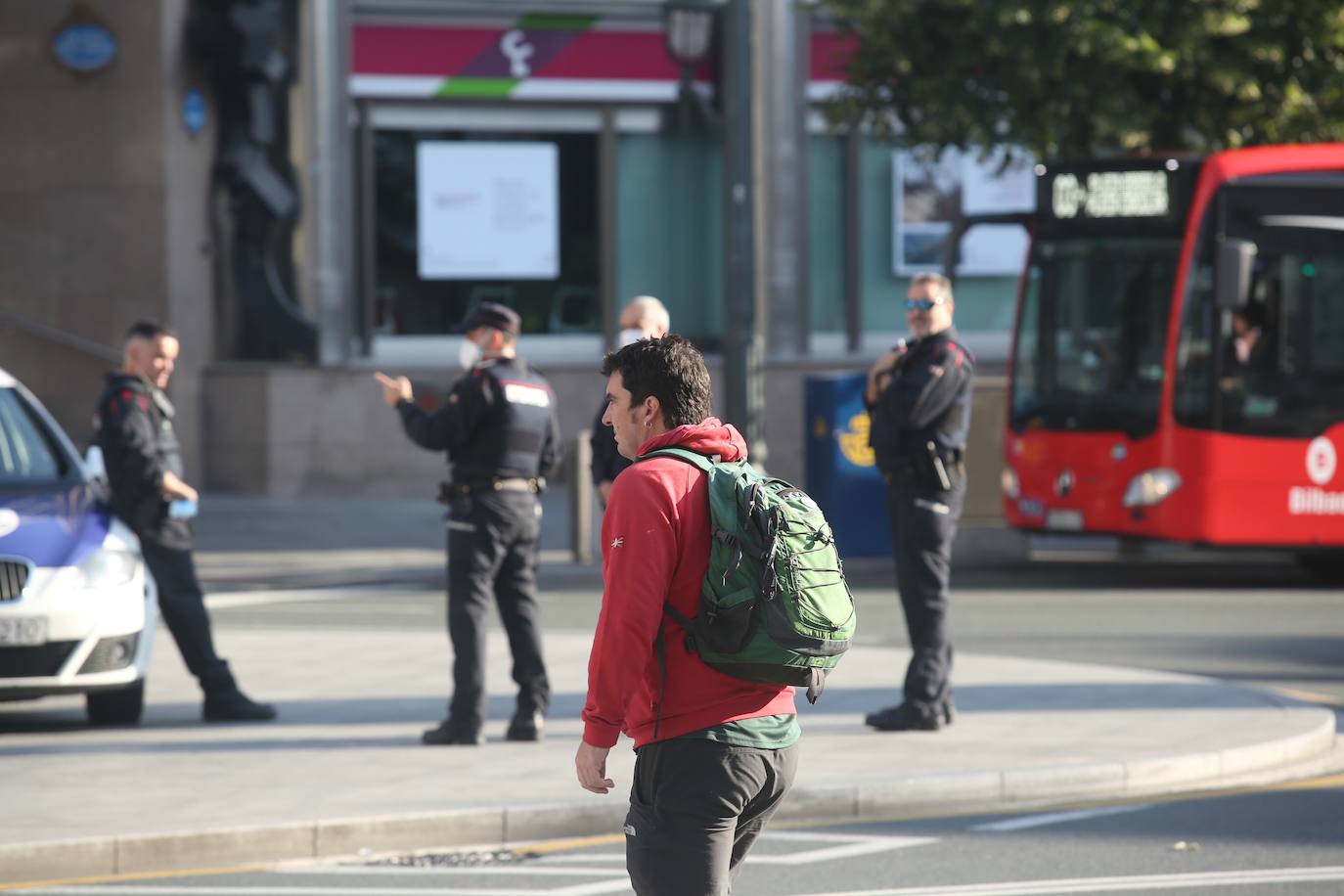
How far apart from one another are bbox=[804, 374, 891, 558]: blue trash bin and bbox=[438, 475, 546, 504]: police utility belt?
771 centimetres

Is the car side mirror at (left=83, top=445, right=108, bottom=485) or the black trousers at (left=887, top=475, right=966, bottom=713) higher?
the car side mirror at (left=83, top=445, right=108, bottom=485)

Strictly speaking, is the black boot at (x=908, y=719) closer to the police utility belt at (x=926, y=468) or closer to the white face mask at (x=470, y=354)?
the police utility belt at (x=926, y=468)

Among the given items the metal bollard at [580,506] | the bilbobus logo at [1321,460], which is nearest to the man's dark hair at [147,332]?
the metal bollard at [580,506]

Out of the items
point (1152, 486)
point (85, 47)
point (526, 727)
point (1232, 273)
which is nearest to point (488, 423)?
point (526, 727)

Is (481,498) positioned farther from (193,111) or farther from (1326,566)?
(193,111)

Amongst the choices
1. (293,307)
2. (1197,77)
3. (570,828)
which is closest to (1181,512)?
(1197,77)

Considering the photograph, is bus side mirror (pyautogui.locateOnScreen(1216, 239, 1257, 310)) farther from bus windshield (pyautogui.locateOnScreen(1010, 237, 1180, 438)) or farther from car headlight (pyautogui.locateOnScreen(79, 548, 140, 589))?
car headlight (pyautogui.locateOnScreen(79, 548, 140, 589))

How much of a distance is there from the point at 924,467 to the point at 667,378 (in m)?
4.47

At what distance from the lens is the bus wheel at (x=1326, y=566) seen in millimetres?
15797

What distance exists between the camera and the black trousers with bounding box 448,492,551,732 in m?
8.39

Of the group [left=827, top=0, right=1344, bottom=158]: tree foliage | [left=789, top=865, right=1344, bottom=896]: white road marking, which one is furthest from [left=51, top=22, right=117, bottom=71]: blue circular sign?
[left=789, top=865, right=1344, bottom=896]: white road marking

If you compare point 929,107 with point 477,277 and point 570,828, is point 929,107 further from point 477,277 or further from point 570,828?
point 570,828

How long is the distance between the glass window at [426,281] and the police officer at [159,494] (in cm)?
1307

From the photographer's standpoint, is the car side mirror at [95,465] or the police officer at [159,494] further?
the car side mirror at [95,465]
